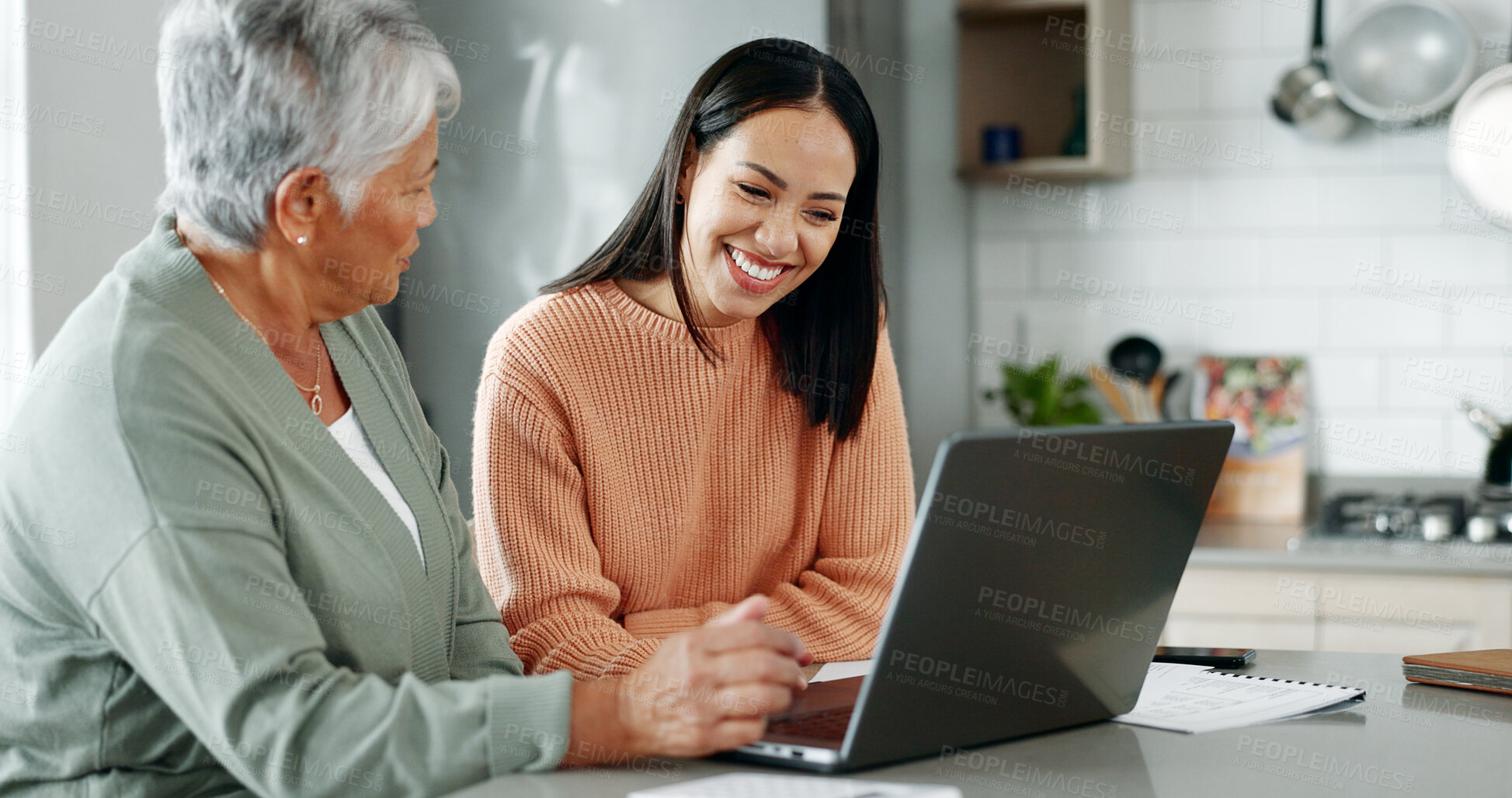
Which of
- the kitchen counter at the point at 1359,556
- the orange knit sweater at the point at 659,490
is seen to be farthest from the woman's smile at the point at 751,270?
the kitchen counter at the point at 1359,556

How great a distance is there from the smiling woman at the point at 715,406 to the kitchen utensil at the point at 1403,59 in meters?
1.40

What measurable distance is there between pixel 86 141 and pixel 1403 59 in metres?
2.24

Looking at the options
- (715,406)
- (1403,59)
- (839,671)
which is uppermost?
(1403,59)

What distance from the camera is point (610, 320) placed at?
1526mm

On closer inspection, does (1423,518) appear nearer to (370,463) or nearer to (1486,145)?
(1486,145)

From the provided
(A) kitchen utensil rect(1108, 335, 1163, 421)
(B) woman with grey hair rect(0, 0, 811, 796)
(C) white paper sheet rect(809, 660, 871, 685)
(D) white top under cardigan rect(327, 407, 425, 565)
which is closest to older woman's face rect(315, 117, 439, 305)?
(B) woman with grey hair rect(0, 0, 811, 796)

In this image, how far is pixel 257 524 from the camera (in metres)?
0.93

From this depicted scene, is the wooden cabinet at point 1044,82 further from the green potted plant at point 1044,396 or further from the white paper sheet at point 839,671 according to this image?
the white paper sheet at point 839,671

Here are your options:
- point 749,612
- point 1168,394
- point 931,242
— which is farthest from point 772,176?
point 1168,394

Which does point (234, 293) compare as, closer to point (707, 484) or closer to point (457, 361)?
point (707, 484)

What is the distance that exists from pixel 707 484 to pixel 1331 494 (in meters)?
Answer: 1.61

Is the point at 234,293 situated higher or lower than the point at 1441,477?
higher

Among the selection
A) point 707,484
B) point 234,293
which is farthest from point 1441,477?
point 234,293

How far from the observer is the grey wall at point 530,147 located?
7.29 ft
